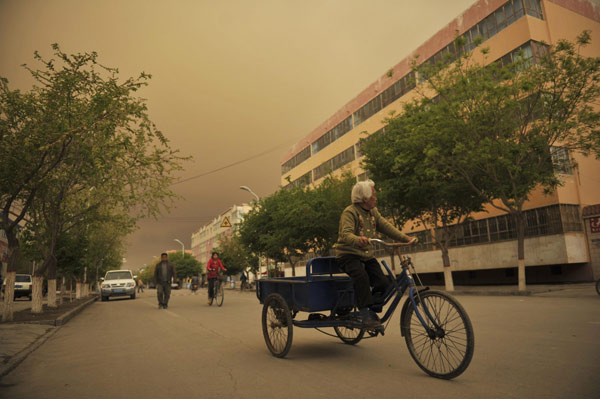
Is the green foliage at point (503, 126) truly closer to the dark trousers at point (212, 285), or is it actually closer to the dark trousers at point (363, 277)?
the dark trousers at point (212, 285)

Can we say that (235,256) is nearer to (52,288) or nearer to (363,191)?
(52,288)

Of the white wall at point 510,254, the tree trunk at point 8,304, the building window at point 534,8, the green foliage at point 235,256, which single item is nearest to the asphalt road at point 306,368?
the tree trunk at point 8,304

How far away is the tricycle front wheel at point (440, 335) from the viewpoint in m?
4.03

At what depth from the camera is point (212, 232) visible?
123 meters

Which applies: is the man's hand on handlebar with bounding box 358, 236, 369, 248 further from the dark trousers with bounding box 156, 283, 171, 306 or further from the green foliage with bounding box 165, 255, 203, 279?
the green foliage with bounding box 165, 255, 203, 279

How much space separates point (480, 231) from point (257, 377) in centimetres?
2949

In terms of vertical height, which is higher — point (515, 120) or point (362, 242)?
point (515, 120)

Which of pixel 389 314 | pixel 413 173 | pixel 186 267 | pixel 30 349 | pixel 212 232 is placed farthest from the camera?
pixel 212 232

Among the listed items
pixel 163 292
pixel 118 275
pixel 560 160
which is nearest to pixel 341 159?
pixel 118 275

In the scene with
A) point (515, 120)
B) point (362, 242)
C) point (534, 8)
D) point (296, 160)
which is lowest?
point (362, 242)

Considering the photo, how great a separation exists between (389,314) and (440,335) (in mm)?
728

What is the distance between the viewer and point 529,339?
20.8 feet

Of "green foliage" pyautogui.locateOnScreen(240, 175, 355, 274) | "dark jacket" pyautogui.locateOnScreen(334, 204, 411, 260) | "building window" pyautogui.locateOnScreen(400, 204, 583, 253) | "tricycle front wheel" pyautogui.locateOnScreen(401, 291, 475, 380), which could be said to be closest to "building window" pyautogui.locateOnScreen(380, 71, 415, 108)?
"green foliage" pyautogui.locateOnScreen(240, 175, 355, 274)

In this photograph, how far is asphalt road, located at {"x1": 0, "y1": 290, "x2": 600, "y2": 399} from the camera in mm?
3955
